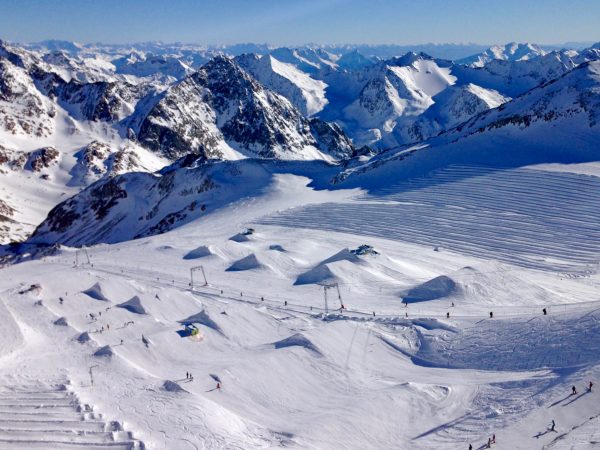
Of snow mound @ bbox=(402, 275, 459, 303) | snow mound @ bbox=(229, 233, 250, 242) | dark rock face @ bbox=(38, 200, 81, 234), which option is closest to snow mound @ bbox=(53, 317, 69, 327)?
snow mound @ bbox=(229, 233, 250, 242)

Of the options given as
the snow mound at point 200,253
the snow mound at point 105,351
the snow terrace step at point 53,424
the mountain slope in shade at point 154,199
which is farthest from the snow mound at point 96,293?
the mountain slope in shade at point 154,199

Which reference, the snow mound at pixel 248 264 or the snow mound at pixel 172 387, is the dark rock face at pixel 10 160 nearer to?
the snow mound at pixel 248 264

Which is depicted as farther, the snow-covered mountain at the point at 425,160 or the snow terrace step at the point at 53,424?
the snow-covered mountain at the point at 425,160

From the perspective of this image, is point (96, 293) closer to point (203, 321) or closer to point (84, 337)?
point (84, 337)

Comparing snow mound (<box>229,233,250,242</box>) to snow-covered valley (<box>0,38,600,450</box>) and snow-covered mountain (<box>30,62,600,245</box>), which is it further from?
snow-covered mountain (<box>30,62,600,245</box>)

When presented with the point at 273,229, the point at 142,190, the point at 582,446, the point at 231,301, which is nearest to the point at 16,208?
the point at 142,190

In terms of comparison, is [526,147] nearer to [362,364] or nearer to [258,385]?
[362,364]

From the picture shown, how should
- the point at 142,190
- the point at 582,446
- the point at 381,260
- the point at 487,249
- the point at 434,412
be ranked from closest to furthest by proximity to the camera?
the point at 582,446 → the point at 434,412 → the point at 381,260 → the point at 487,249 → the point at 142,190
